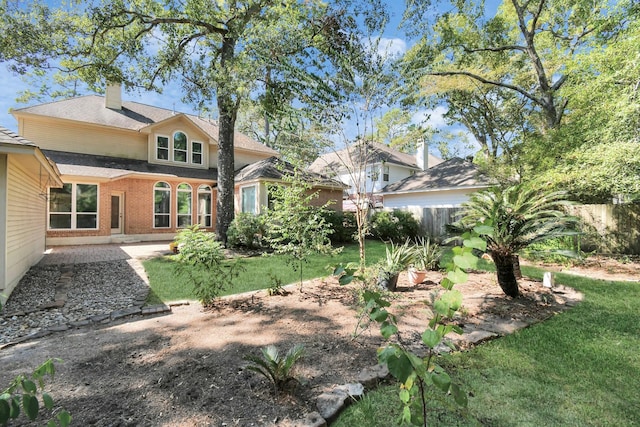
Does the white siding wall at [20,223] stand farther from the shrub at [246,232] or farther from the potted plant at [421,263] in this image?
the potted plant at [421,263]

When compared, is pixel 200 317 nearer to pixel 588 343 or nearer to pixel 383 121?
pixel 588 343

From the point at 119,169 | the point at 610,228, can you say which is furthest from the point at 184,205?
the point at 610,228

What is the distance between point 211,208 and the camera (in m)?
16.1

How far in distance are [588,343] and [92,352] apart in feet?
18.1

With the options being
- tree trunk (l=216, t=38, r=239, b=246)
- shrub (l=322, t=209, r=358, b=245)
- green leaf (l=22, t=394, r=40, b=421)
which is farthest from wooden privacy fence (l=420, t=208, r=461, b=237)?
green leaf (l=22, t=394, r=40, b=421)

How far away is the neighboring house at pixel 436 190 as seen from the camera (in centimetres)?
1408

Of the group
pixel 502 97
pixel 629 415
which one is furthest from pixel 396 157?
pixel 629 415

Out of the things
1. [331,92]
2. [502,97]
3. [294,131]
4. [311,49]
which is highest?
[502,97]

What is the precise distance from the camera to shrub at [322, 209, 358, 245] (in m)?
13.4

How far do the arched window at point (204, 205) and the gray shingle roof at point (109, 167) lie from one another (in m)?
0.71

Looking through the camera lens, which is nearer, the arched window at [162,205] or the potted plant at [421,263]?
the potted plant at [421,263]

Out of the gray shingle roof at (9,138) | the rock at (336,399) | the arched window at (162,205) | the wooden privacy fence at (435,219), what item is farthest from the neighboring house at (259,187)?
the rock at (336,399)

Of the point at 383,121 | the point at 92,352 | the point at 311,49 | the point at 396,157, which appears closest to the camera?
the point at 92,352

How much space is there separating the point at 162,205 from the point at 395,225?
37.5ft
